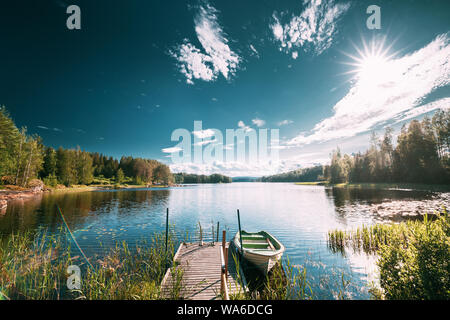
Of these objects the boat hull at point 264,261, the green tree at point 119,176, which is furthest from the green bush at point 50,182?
the boat hull at point 264,261

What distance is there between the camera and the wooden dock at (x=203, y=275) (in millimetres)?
7432

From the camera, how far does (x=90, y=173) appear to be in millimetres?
79062

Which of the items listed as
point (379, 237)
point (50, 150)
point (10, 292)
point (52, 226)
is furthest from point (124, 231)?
point (50, 150)

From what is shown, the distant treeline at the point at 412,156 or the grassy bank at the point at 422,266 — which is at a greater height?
the distant treeline at the point at 412,156

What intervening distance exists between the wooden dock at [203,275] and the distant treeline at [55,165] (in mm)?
55006

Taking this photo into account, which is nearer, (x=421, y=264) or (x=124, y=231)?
(x=421, y=264)

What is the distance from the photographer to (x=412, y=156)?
49.8 metres

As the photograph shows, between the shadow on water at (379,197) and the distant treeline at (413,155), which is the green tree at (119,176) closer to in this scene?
the shadow on water at (379,197)

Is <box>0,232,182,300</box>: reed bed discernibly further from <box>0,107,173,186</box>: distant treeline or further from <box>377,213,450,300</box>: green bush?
<box>0,107,173,186</box>: distant treeline

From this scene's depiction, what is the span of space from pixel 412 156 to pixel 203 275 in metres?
71.8

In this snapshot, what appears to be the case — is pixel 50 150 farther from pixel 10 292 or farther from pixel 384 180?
pixel 384 180

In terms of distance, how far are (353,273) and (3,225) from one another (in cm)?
3457

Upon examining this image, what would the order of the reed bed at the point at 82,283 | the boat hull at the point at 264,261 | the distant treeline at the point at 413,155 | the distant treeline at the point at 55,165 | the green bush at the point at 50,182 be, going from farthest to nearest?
the green bush at the point at 50,182 < the distant treeline at the point at 413,155 < the distant treeline at the point at 55,165 < the boat hull at the point at 264,261 < the reed bed at the point at 82,283

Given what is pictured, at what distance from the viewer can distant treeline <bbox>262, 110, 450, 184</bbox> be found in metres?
45.3
